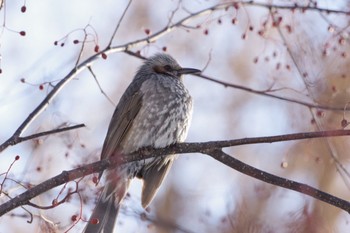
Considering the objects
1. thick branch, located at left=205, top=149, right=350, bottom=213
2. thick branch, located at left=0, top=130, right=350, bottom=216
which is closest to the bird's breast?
thick branch, located at left=0, top=130, right=350, bottom=216

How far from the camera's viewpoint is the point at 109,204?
618 centimetres

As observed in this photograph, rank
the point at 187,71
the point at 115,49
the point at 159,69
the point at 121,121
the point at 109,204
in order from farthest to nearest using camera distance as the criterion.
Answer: the point at 159,69
the point at 187,71
the point at 121,121
the point at 109,204
the point at 115,49

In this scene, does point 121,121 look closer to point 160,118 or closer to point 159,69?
point 160,118

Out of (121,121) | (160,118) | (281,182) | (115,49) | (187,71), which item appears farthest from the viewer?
(187,71)

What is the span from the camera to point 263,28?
20.5 ft

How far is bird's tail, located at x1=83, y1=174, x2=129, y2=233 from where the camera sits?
6031 mm

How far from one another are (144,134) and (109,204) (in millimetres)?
626

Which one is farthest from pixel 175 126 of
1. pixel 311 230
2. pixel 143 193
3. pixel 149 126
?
pixel 311 230

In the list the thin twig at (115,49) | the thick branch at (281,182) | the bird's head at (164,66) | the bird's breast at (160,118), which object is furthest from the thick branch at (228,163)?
the bird's head at (164,66)

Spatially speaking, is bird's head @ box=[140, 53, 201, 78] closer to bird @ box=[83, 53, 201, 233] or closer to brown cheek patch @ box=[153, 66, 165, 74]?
brown cheek patch @ box=[153, 66, 165, 74]

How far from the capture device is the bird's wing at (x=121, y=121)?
6.31m

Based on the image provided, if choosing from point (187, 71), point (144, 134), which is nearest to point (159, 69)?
point (187, 71)

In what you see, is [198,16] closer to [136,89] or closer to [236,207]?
[136,89]

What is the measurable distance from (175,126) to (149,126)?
21 cm
